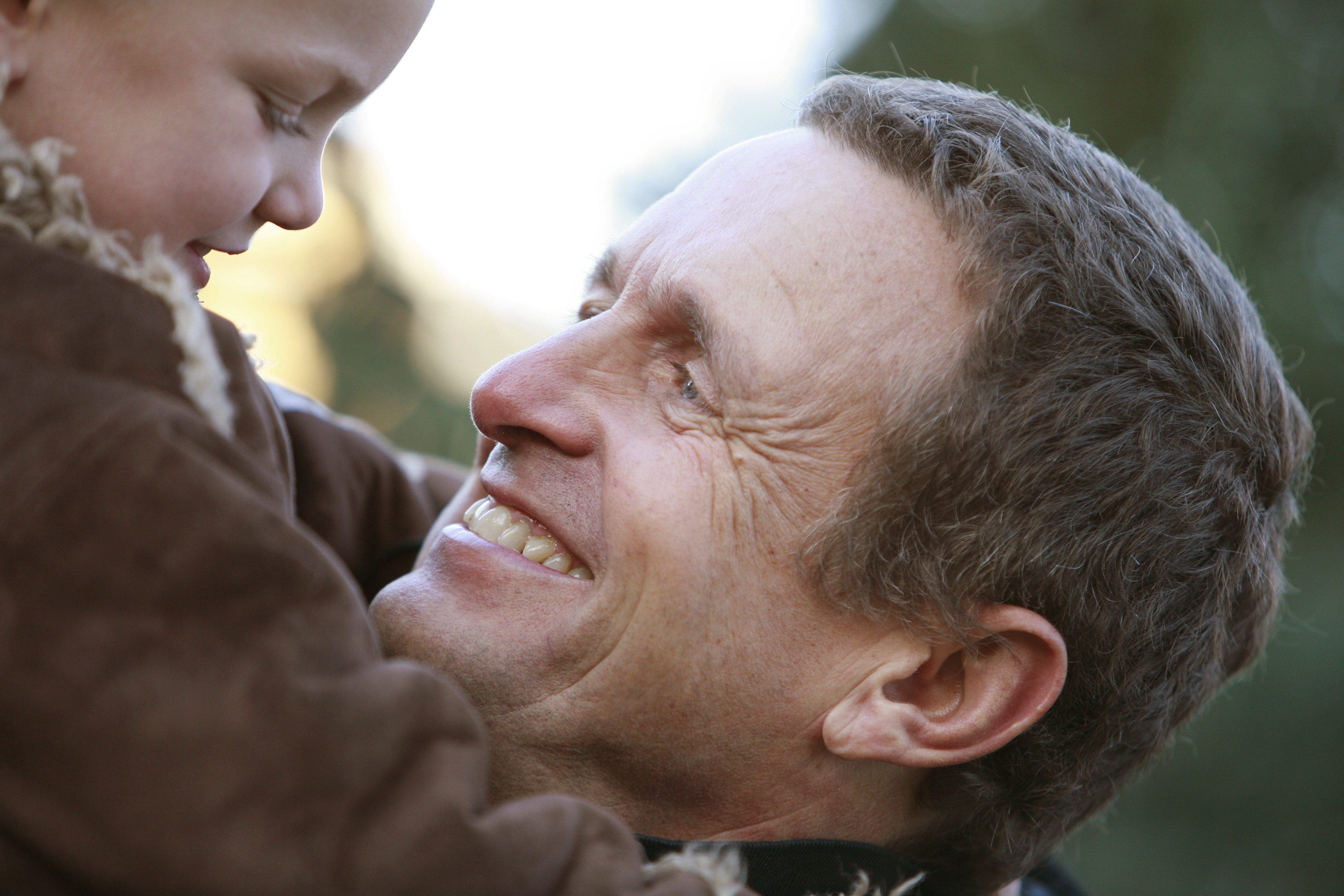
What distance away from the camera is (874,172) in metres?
1.80

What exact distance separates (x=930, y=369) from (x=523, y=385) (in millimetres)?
676

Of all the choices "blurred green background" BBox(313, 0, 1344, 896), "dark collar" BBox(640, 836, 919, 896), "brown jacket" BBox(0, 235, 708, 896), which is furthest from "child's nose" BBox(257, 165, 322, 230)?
"blurred green background" BBox(313, 0, 1344, 896)

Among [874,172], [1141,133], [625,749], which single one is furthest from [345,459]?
[1141,133]

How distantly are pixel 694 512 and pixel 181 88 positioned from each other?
36.0 inches

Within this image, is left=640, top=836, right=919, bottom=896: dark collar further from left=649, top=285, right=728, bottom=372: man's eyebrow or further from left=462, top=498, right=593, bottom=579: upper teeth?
left=649, top=285, right=728, bottom=372: man's eyebrow

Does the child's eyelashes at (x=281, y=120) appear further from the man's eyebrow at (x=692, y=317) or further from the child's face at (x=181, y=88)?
the man's eyebrow at (x=692, y=317)

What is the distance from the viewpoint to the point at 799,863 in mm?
1575

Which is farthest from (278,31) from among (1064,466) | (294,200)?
(1064,466)

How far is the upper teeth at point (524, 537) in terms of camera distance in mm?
1633

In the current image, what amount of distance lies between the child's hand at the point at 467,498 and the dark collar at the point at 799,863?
2.17ft

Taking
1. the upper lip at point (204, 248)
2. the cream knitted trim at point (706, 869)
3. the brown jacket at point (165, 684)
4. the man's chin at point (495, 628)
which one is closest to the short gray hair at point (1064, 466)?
the man's chin at point (495, 628)

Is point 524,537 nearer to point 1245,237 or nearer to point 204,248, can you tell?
point 204,248

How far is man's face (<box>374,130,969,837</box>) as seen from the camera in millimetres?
1562

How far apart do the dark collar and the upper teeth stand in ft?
1.45
